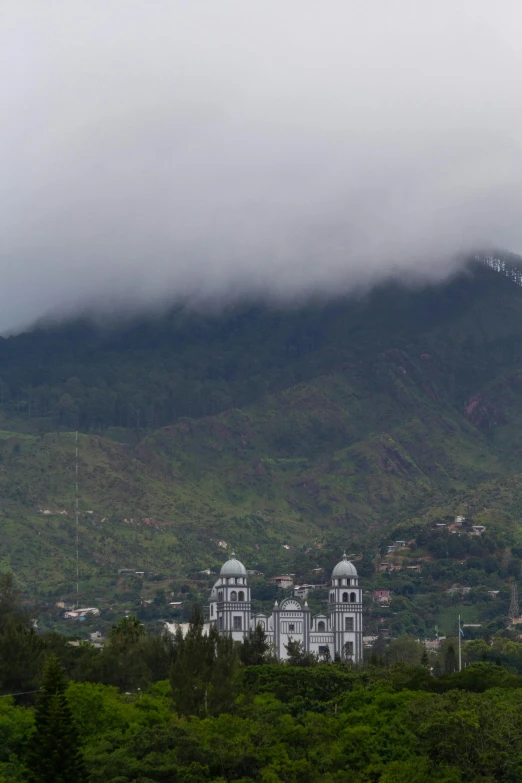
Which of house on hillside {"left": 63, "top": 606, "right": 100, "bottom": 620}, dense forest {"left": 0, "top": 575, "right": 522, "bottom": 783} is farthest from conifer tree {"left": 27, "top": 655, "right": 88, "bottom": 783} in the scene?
house on hillside {"left": 63, "top": 606, "right": 100, "bottom": 620}

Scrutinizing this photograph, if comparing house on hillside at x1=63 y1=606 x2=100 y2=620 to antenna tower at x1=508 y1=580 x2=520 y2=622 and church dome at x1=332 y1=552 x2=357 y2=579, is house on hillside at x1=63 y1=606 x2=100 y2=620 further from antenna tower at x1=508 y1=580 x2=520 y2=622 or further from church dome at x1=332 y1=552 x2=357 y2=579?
antenna tower at x1=508 y1=580 x2=520 y2=622

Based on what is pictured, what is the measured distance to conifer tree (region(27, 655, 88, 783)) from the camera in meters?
58.8

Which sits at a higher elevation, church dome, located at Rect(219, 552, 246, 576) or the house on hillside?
church dome, located at Rect(219, 552, 246, 576)

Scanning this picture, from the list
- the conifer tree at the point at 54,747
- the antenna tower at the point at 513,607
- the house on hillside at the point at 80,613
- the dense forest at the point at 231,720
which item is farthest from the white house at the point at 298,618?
the conifer tree at the point at 54,747

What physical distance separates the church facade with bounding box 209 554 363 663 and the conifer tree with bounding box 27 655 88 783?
82.6 metres

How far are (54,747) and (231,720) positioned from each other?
503 inches

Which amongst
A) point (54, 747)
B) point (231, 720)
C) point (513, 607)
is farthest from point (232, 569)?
point (54, 747)

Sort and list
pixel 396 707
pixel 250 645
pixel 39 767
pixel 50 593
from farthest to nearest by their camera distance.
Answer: pixel 50 593 < pixel 250 645 < pixel 396 707 < pixel 39 767

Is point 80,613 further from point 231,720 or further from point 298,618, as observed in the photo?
point 231,720

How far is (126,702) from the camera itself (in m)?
79.1

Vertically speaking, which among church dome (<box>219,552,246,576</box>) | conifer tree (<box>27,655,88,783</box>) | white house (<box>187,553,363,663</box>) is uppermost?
church dome (<box>219,552,246,576</box>)

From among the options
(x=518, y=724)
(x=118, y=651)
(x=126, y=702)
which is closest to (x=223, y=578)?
(x=118, y=651)

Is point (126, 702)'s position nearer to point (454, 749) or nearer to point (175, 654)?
point (175, 654)

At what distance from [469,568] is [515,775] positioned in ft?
448
